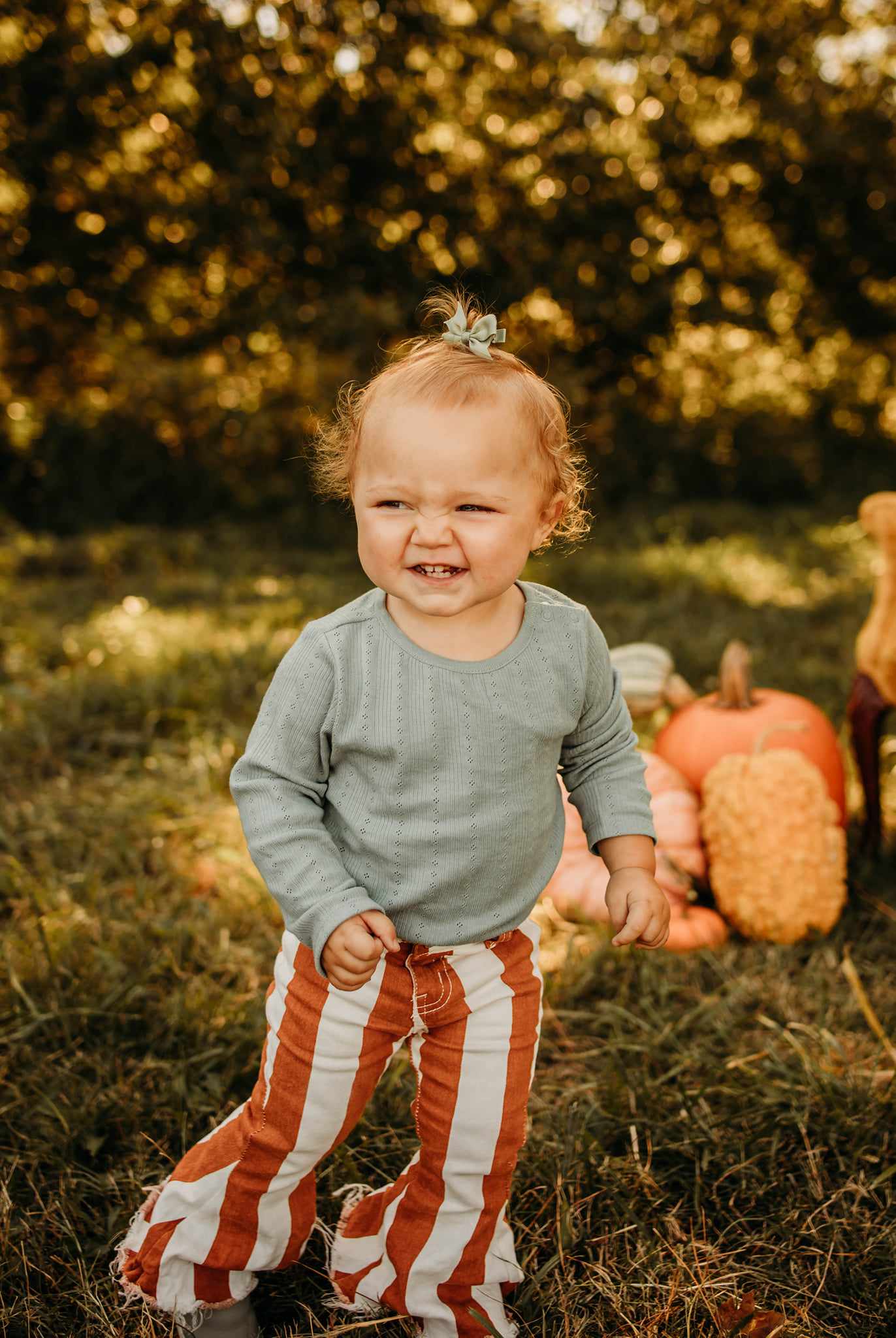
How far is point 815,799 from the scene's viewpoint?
104 inches

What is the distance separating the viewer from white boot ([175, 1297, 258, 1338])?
1.54 meters

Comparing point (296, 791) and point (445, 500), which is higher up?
point (445, 500)

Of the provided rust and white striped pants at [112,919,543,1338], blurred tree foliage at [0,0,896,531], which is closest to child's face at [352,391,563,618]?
rust and white striped pants at [112,919,543,1338]

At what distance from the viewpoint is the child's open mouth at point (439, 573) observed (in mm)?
1394

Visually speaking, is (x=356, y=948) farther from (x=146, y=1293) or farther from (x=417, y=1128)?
(x=146, y=1293)

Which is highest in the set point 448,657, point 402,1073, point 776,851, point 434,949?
point 448,657

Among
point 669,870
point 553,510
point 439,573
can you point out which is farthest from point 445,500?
point 669,870

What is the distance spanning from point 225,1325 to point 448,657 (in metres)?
1.05

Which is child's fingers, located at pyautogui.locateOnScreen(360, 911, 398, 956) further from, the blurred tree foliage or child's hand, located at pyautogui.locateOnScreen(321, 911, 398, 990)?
the blurred tree foliage

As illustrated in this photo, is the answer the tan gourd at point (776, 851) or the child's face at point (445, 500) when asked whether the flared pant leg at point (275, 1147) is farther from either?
the tan gourd at point (776, 851)

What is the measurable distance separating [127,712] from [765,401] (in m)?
8.41

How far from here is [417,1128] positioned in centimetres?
152

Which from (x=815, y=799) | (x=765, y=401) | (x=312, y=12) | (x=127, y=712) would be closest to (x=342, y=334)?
(x=312, y=12)

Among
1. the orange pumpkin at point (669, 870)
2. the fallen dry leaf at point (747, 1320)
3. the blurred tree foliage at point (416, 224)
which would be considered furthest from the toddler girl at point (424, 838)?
the blurred tree foliage at point (416, 224)
